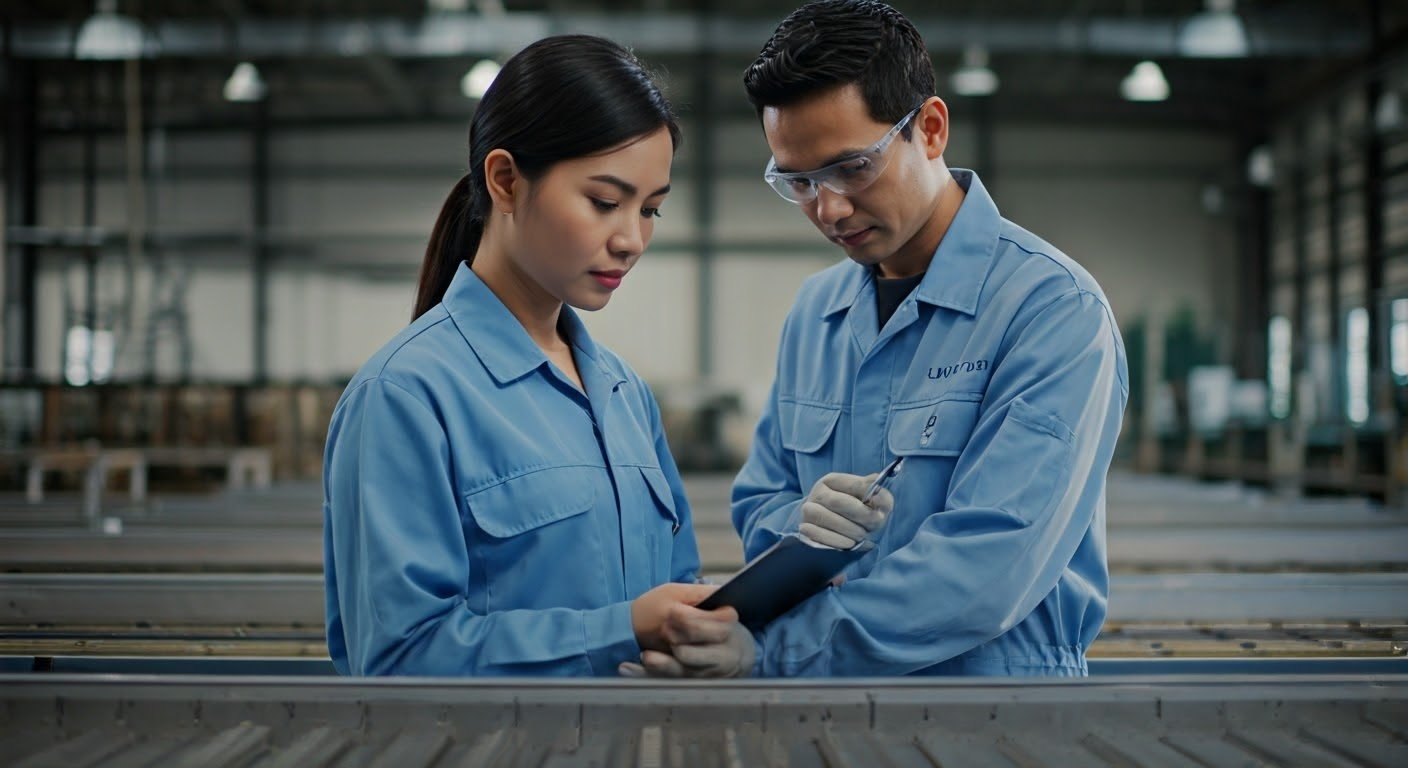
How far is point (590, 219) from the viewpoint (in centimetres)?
146

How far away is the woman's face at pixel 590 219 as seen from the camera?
57.2 inches

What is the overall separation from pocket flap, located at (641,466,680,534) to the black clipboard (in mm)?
194

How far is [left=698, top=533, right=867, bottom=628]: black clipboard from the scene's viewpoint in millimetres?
1386

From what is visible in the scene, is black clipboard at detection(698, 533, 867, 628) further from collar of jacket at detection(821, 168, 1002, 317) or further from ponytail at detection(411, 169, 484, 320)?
ponytail at detection(411, 169, 484, 320)

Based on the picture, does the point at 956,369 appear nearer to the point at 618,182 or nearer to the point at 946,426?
the point at 946,426

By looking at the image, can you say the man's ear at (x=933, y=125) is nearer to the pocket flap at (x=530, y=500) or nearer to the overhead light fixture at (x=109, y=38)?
the pocket flap at (x=530, y=500)

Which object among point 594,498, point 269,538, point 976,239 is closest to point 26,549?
point 269,538

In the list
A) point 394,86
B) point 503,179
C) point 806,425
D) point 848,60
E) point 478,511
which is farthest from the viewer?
point 394,86

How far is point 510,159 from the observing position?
1.47 m

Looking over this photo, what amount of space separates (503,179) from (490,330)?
197 millimetres

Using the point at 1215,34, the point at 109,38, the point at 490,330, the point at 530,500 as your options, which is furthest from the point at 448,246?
the point at 1215,34

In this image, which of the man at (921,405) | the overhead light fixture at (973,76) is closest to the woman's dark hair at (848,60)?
the man at (921,405)

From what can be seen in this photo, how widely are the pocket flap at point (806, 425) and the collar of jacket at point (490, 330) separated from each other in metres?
0.49

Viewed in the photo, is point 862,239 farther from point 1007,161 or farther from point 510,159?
point 1007,161
